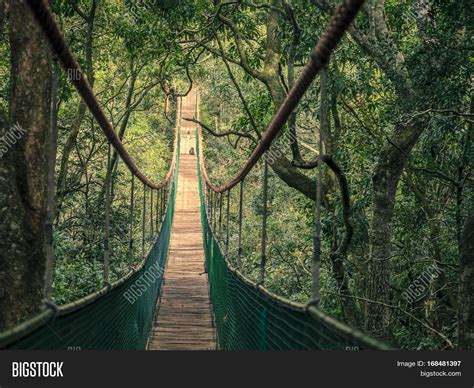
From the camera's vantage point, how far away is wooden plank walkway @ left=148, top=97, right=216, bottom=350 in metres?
5.75

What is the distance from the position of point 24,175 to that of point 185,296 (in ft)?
14.5

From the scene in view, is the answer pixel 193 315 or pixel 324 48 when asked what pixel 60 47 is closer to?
pixel 324 48

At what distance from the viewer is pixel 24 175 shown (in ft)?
11.1

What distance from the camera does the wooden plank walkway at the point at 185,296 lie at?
18.9 ft

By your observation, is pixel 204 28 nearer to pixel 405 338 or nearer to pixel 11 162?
pixel 405 338

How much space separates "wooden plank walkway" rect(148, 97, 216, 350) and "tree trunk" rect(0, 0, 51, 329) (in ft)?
7.45

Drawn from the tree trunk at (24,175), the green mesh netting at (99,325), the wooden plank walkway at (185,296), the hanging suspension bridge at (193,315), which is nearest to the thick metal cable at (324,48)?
the hanging suspension bridge at (193,315)

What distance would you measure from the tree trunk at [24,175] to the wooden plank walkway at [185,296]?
2.27 m

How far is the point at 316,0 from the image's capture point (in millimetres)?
5441

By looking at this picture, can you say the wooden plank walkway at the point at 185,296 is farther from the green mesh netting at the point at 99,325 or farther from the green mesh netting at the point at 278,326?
the green mesh netting at the point at 278,326

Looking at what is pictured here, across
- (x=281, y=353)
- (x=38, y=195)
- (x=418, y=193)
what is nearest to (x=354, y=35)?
(x=418, y=193)

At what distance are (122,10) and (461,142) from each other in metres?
3.99

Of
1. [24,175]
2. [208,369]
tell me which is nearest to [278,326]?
[208,369]

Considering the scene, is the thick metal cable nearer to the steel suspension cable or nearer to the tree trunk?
the steel suspension cable
